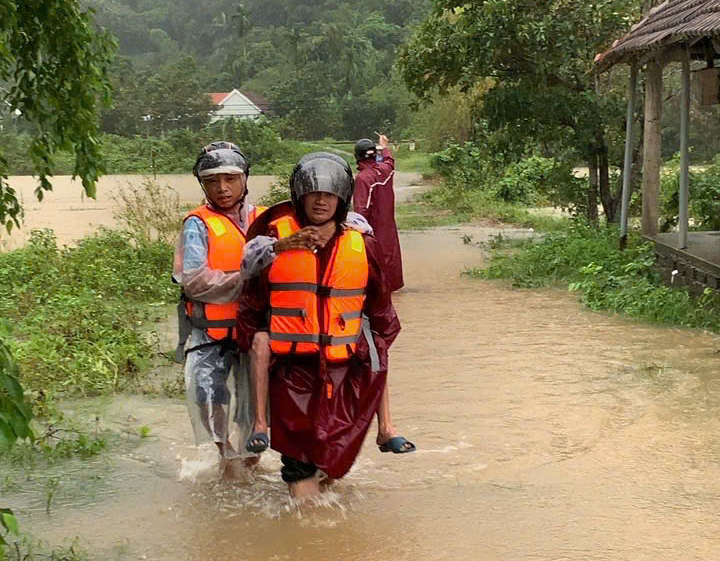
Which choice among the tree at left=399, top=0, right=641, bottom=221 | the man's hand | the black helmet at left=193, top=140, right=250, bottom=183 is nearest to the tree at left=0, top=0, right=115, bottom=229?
the black helmet at left=193, top=140, right=250, bottom=183

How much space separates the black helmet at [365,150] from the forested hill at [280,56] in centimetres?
4438

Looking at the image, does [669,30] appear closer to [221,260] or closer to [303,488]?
[221,260]

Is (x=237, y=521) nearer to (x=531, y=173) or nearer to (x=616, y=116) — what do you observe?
(x=616, y=116)

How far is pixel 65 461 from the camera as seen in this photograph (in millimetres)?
5820

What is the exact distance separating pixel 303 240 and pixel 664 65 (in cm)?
774

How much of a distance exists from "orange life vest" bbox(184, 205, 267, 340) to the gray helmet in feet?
1.71

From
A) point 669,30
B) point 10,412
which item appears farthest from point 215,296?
point 669,30

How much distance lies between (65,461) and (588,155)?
34.0 feet

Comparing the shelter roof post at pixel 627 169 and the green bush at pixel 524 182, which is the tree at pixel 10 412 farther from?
the green bush at pixel 524 182

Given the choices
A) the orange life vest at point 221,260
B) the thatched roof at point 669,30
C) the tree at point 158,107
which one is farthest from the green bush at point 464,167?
the tree at point 158,107

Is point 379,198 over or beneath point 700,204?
over

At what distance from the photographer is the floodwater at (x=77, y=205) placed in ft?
61.9

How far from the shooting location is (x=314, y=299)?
4.67 meters

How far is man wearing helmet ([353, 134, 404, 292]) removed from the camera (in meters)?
9.88
